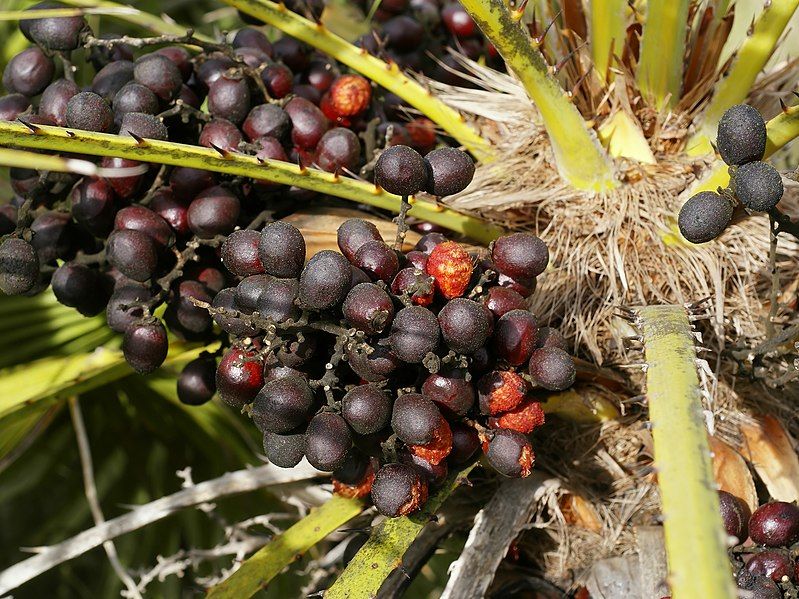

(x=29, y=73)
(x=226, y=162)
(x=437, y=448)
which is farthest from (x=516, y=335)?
(x=29, y=73)

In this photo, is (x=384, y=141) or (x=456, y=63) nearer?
(x=384, y=141)

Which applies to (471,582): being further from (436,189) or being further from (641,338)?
(436,189)

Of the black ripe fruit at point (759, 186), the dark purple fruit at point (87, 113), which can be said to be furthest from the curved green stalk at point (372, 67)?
the black ripe fruit at point (759, 186)

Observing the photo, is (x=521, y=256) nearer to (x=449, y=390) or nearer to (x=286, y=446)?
(x=449, y=390)

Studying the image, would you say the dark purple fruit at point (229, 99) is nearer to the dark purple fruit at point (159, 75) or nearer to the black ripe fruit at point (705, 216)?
the dark purple fruit at point (159, 75)

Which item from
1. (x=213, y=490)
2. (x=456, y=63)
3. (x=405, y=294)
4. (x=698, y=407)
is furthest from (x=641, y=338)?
(x=456, y=63)

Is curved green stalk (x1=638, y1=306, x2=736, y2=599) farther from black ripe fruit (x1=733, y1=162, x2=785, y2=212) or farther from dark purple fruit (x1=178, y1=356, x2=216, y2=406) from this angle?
dark purple fruit (x1=178, y1=356, x2=216, y2=406)
